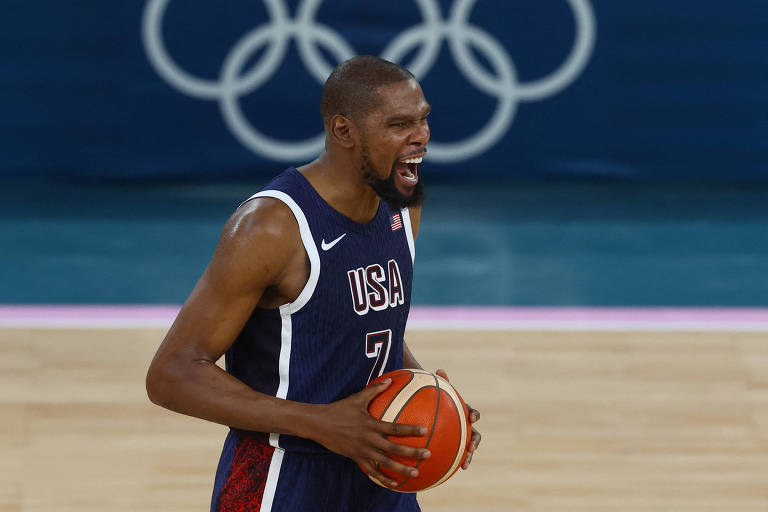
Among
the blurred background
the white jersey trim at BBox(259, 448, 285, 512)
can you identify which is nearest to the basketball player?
the white jersey trim at BBox(259, 448, 285, 512)

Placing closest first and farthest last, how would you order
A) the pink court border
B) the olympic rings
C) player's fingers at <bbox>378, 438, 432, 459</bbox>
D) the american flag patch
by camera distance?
player's fingers at <bbox>378, 438, 432, 459</bbox>, the american flag patch, the pink court border, the olympic rings

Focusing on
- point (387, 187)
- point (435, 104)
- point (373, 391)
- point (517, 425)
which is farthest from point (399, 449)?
point (435, 104)

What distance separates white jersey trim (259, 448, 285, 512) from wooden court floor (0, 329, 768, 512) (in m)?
1.65

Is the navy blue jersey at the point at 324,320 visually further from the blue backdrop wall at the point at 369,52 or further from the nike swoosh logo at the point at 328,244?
the blue backdrop wall at the point at 369,52

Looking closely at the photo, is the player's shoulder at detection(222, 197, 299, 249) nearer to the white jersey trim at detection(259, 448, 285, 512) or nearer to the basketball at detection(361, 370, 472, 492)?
the basketball at detection(361, 370, 472, 492)

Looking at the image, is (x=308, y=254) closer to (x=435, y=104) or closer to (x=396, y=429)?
(x=396, y=429)

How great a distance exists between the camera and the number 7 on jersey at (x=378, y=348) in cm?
267

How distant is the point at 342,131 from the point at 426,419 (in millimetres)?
659

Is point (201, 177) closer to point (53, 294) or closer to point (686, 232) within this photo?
point (53, 294)

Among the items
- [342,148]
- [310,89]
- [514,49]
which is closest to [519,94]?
[514,49]

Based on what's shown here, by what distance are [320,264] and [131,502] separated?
6.81 feet

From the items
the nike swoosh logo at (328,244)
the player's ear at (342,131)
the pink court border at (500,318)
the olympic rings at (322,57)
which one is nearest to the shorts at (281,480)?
the nike swoosh logo at (328,244)

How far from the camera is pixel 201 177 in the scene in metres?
8.77

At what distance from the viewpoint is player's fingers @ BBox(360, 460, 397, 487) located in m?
2.45
